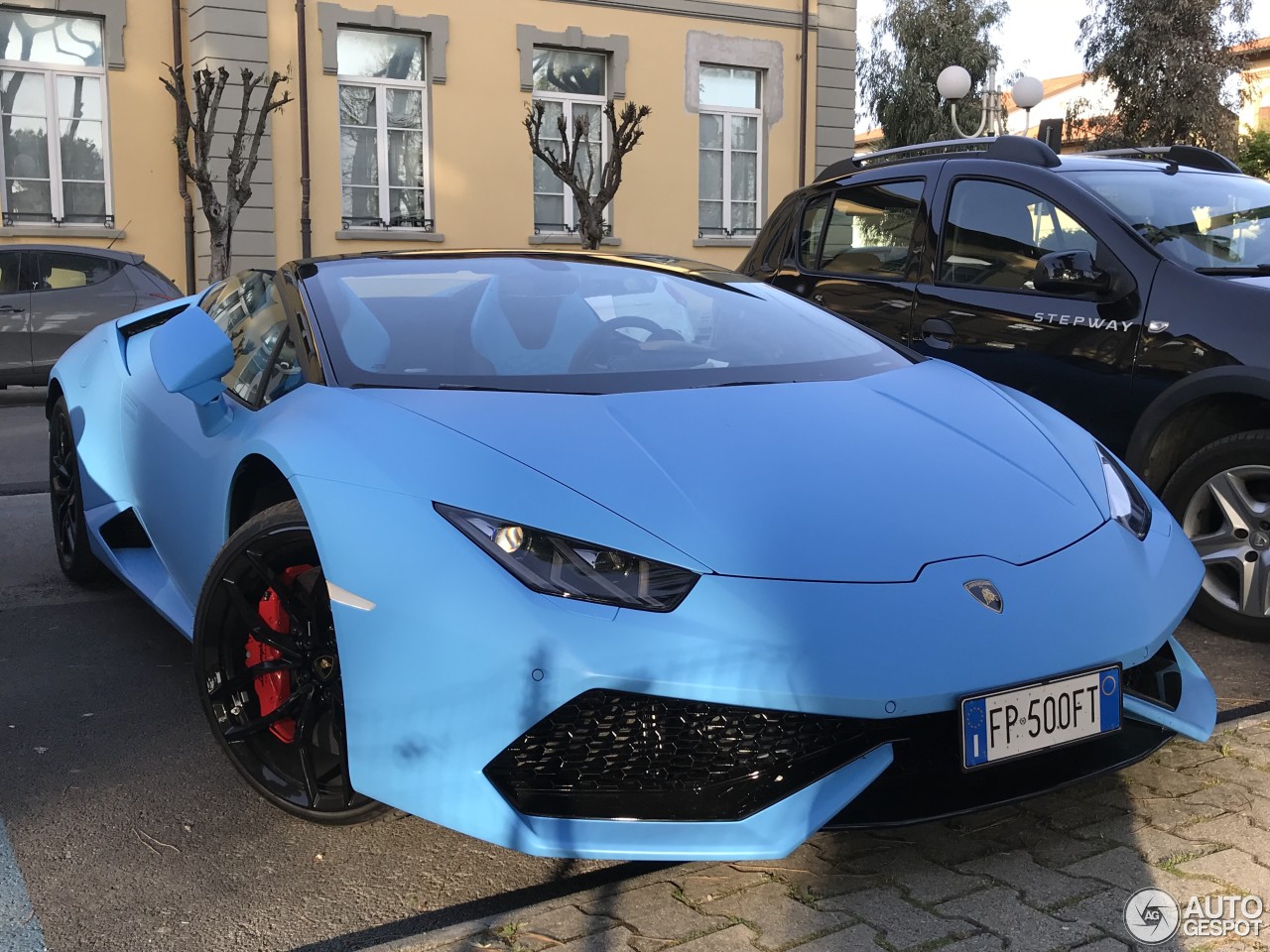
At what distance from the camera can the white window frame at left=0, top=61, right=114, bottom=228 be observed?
14.6m

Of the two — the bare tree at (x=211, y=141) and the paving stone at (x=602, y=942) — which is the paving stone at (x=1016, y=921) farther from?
the bare tree at (x=211, y=141)

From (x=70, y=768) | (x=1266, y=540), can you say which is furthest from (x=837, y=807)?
(x=1266, y=540)

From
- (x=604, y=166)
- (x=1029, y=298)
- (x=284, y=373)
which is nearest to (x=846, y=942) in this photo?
(x=284, y=373)

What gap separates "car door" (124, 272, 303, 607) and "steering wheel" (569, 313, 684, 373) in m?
0.66

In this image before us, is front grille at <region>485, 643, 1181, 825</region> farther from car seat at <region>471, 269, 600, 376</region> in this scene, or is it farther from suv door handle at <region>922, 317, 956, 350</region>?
suv door handle at <region>922, 317, 956, 350</region>

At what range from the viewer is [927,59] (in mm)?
31906

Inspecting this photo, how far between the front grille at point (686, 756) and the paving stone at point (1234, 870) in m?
0.75

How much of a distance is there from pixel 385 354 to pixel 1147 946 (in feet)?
6.45

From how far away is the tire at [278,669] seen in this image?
8.41 ft

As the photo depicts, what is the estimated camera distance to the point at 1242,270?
4188mm

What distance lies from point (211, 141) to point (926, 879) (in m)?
14.4

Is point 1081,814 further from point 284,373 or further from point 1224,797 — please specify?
point 284,373

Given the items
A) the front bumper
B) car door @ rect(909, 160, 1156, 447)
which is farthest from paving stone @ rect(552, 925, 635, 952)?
car door @ rect(909, 160, 1156, 447)

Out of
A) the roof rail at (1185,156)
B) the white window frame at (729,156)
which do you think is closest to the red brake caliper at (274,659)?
the roof rail at (1185,156)
